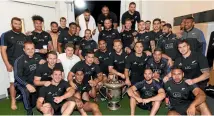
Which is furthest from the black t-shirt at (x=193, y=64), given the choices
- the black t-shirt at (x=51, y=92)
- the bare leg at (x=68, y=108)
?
the black t-shirt at (x=51, y=92)

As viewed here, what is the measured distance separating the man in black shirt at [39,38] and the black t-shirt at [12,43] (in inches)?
13.7

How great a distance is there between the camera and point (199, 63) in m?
4.30

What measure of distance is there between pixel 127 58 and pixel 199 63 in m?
1.54

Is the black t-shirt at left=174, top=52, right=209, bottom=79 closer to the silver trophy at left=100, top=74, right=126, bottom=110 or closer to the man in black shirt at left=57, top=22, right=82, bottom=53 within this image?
the silver trophy at left=100, top=74, right=126, bottom=110

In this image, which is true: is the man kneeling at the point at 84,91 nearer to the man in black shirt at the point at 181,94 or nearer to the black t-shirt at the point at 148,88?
the black t-shirt at the point at 148,88

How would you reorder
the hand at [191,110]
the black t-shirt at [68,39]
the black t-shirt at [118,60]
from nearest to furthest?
the hand at [191,110] < the black t-shirt at [118,60] < the black t-shirt at [68,39]

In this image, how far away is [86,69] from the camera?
479cm

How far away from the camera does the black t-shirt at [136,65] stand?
198 inches

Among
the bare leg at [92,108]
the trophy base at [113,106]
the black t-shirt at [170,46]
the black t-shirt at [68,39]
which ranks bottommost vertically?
the trophy base at [113,106]

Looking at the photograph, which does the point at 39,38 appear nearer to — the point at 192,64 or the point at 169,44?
the point at 169,44

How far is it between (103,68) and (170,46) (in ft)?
5.52

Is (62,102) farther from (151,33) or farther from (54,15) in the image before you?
(54,15)

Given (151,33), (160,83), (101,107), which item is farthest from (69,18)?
(160,83)

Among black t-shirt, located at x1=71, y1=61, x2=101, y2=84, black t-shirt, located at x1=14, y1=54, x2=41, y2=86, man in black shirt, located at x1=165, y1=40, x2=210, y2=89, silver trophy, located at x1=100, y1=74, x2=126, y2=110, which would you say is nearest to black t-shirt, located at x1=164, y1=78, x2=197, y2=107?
man in black shirt, located at x1=165, y1=40, x2=210, y2=89
